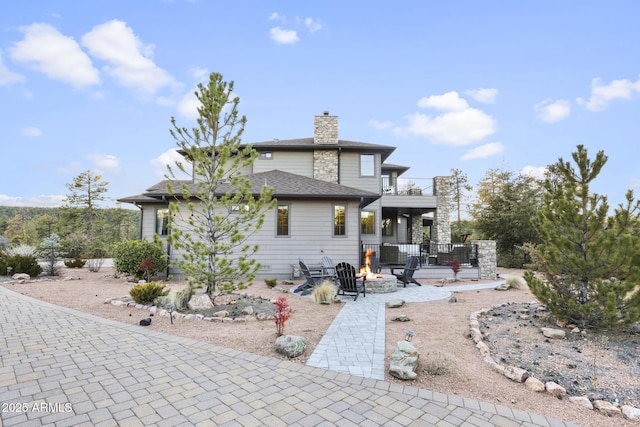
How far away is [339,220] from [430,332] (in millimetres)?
7266

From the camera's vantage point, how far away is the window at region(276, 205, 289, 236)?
39.3 feet

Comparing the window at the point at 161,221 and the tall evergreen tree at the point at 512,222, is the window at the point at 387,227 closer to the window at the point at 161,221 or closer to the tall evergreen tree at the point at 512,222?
the tall evergreen tree at the point at 512,222

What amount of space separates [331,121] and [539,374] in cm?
1535

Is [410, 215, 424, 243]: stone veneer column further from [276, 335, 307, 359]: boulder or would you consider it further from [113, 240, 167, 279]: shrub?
[276, 335, 307, 359]: boulder

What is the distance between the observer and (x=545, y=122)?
15.1 m

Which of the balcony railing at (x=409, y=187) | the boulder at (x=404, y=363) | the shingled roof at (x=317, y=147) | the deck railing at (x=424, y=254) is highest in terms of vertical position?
the shingled roof at (x=317, y=147)

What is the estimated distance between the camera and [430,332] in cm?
527

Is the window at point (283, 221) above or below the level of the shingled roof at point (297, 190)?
below

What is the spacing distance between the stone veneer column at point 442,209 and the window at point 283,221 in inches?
440

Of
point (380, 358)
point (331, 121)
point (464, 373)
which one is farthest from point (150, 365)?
point (331, 121)

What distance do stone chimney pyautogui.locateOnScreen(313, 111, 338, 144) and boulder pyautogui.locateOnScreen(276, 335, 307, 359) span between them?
45.7 ft

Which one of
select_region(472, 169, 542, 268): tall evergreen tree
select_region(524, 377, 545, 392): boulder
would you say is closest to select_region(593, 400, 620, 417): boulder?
select_region(524, 377, 545, 392): boulder

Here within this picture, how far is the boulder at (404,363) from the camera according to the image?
3422 mm

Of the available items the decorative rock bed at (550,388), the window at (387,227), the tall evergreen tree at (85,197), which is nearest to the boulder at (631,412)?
the decorative rock bed at (550,388)
